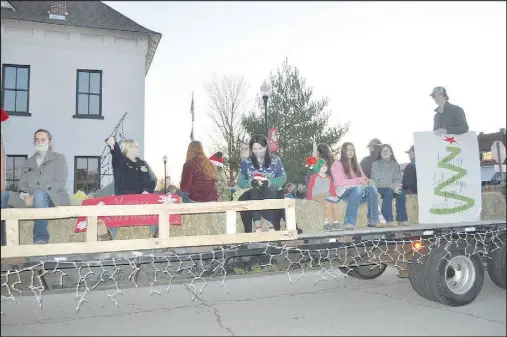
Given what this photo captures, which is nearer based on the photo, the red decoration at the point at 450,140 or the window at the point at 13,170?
the red decoration at the point at 450,140

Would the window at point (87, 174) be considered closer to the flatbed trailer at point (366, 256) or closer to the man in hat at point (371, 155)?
the man in hat at point (371, 155)

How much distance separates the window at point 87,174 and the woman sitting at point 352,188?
11.3 meters

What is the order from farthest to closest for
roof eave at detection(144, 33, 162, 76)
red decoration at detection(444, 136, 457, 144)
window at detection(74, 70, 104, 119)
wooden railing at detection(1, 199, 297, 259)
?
roof eave at detection(144, 33, 162, 76) → window at detection(74, 70, 104, 119) → red decoration at detection(444, 136, 457, 144) → wooden railing at detection(1, 199, 297, 259)

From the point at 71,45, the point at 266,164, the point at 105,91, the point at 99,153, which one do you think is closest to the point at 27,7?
the point at 71,45

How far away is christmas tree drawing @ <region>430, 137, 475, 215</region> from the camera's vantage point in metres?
5.45

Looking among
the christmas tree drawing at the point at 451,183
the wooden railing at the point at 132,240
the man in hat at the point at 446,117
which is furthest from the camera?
the man in hat at the point at 446,117

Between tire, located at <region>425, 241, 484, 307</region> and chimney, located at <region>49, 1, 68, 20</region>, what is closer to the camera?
tire, located at <region>425, 241, 484, 307</region>

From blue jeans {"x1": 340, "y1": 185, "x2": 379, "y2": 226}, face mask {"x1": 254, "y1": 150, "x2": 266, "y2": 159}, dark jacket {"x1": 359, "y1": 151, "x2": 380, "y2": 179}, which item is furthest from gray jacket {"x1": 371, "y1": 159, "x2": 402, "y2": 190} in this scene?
face mask {"x1": 254, "y1": 150, "x2": 266, "y2": 159}

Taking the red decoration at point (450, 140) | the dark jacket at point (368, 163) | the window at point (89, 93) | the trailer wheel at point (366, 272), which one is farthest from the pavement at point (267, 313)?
the window at point (89, 93)

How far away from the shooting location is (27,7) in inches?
621

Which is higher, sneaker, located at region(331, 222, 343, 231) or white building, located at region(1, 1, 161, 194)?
white building, located at region(1, 1, 161, 194)

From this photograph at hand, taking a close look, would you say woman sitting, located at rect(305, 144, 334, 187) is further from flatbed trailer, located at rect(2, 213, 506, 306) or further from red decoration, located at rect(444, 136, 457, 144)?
red decoration, located at rect(444, 136, 457, 144)

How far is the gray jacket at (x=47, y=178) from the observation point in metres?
4.45

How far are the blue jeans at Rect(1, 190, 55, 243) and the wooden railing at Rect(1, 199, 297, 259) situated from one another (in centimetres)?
60
